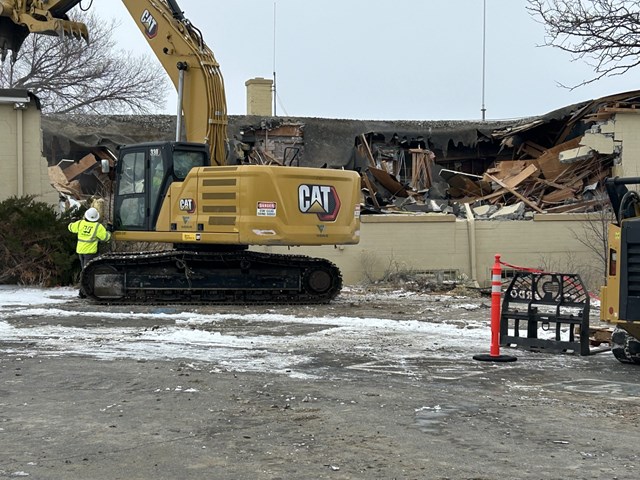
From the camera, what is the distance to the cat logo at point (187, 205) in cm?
1466

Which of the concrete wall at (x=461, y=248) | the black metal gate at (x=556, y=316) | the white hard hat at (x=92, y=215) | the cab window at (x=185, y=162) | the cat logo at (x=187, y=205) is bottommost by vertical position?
the black metal gate at (x=556, y=316)

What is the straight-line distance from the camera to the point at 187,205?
579 inches

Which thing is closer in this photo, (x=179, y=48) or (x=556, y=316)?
(x=556, y=316)

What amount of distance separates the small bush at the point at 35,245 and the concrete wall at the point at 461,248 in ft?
17.0

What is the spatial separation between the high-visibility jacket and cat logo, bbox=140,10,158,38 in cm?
340

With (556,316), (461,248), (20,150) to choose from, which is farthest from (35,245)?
(556,316)

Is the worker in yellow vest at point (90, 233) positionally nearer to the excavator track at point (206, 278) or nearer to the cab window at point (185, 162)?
the excavator track at point (206, 278)

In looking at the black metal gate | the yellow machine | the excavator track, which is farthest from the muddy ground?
the excavator track

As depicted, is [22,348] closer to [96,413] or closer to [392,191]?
[96,413]

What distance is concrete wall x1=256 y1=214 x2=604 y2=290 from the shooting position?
70.0 feet

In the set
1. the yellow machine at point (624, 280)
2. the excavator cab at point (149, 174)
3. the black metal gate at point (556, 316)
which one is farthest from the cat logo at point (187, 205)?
the yellow machine at point (624, 280)

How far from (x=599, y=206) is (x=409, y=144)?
263 inches

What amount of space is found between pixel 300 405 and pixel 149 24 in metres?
10.3

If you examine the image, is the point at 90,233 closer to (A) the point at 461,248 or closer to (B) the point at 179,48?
(B) the point at 179,48
